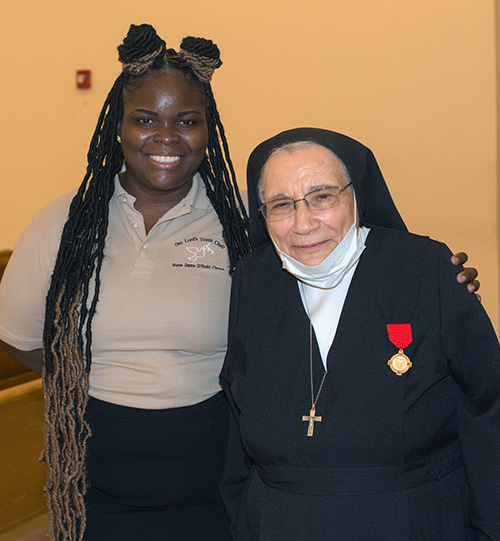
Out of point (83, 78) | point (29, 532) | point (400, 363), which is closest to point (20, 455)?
point (29, 532)

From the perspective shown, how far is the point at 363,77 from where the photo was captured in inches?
190

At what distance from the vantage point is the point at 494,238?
460 cm

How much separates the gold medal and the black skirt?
0.64 meters

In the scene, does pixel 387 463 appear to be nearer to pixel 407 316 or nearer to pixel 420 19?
pixel 407 316

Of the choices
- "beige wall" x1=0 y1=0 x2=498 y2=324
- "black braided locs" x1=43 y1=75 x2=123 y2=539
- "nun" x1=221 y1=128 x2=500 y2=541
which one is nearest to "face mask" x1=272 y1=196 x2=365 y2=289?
"nun" x1=221 y1=128 x2=500 y2=541

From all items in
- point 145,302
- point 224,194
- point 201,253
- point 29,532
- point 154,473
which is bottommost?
point 29,532

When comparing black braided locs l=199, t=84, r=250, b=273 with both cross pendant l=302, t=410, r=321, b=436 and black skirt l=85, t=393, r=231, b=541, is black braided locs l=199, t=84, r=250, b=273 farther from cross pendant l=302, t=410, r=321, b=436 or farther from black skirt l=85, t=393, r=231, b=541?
cross pendant l=302, t=410, r=321, b=436

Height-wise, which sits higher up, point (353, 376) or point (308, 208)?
point (308, 208)

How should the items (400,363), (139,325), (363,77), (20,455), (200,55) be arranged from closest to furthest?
(400,363) < (139,325) < (200,55) < (20,455) < (363,77)

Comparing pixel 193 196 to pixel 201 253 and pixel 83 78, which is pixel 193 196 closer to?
pixel 201 253

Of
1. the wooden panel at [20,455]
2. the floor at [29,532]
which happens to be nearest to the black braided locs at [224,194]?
the wooden panel at [20,455]

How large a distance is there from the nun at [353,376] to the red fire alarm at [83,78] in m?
4.15

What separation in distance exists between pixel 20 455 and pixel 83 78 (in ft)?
11.7

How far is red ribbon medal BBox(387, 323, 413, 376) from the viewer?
1793 millimetres
